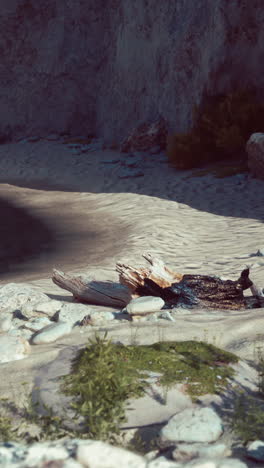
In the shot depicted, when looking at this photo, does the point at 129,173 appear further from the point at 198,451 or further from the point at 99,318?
the point at 198,451

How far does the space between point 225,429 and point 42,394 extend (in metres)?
0.88

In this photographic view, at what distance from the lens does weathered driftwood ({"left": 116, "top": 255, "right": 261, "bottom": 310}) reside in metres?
5.28

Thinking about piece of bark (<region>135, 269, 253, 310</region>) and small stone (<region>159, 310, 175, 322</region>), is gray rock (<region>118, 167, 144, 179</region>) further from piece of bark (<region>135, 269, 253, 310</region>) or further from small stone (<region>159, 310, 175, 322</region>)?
small stone (<region>159, 310, 175, 322</region>)

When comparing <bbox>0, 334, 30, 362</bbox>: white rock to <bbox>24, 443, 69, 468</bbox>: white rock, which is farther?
<bbox>0, 334, 30, 362</bbox>: white rock

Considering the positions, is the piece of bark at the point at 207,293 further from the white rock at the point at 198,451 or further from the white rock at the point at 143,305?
the white rock at the point at 198,451

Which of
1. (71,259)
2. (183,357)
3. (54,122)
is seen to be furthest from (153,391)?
(54,122)

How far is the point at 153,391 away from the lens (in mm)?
2838

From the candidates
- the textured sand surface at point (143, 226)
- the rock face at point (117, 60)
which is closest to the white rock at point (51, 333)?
the textured sand surface at point (143, 226)

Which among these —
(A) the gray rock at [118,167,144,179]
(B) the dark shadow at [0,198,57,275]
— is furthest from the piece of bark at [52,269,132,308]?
(A) the gray rock at [118,167,144,179]

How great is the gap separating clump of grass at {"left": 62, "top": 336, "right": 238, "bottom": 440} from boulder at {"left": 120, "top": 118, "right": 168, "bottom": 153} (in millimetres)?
12749

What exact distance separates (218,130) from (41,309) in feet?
31.1

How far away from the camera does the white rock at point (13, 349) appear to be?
3.54 metres

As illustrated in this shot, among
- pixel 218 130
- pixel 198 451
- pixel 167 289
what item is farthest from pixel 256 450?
pixel 218 130

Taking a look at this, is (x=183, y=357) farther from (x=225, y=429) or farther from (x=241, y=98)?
(x=241, y=98)
